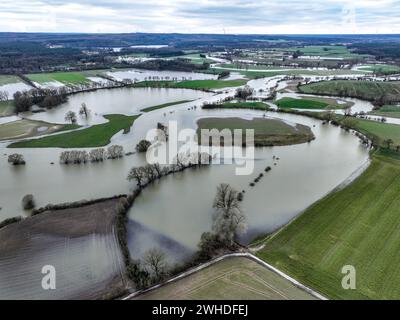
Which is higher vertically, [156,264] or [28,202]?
[28,202]

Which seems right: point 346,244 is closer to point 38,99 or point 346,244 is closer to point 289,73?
point 38,99

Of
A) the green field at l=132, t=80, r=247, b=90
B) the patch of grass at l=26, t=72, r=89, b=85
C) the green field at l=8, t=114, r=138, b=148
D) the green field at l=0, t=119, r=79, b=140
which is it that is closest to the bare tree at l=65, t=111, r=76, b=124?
the green field at l=0, t=119, r=79, b=140

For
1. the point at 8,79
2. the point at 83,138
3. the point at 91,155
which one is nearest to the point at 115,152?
the point at 91,155

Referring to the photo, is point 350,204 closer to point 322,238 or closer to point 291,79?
point 322,238

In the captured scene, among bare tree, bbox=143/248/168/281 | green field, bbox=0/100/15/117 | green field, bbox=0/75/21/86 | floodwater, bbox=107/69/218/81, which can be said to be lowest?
bare tree, bbox=143/248/168/281

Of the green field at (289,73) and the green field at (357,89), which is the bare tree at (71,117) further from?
the green field at (289,73)

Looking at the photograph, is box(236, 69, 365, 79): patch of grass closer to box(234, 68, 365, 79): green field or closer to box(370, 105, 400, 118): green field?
box(234, 68, 365, 79): green field
